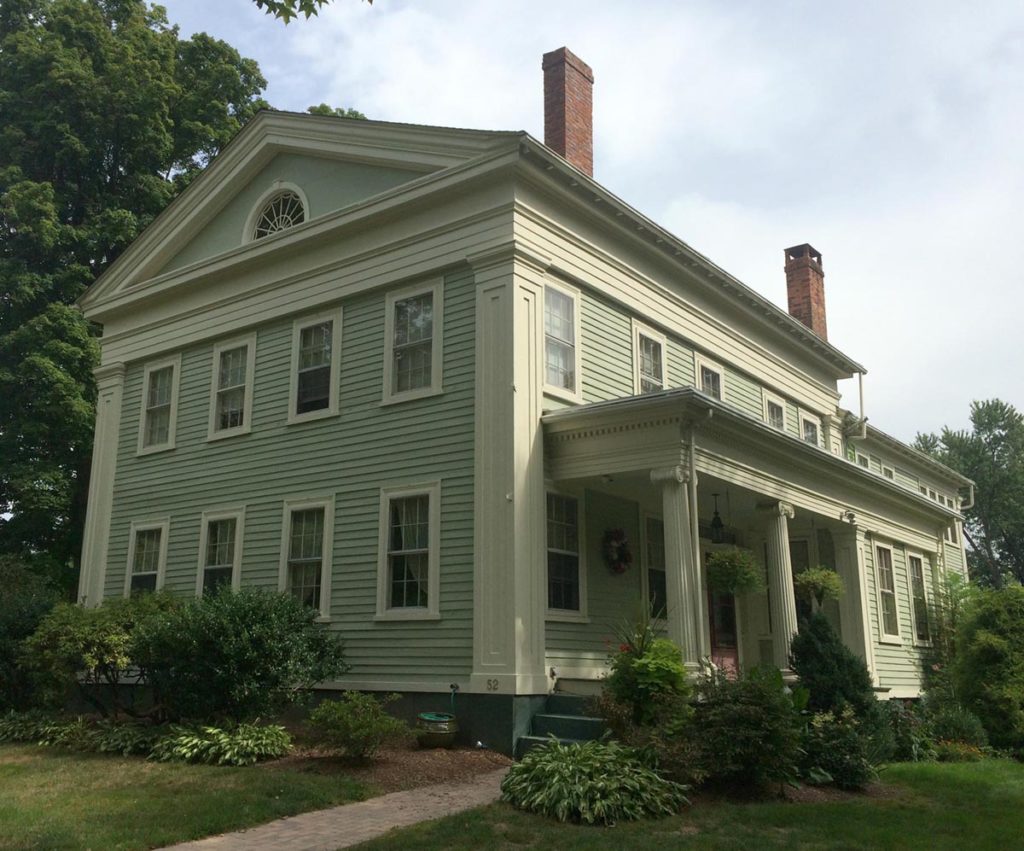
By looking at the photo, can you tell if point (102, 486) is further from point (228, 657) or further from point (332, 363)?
point (228, 657)

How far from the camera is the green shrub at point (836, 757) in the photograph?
10156mm

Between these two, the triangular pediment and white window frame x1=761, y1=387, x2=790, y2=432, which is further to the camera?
white window frame x1=761, y1=387, x2=790, y2=432

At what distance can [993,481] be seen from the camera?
55.2 metres

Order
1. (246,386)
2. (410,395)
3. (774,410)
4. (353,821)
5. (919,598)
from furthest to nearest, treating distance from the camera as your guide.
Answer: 1. (919,598)
2. (774,410)
3. (246,386)
4. (410,395)
5. (353,821)

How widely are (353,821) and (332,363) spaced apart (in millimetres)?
8263

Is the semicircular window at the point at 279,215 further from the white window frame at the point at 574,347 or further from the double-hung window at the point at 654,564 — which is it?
the double-hung window at the point at 654,564

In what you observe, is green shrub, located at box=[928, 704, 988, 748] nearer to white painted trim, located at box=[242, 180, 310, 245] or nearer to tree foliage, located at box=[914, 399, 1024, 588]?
white painted trim, located at box=[242, 180, 310, 245]

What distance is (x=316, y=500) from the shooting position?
1502cm

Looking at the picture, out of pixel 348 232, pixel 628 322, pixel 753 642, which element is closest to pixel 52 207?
pixel 348 232

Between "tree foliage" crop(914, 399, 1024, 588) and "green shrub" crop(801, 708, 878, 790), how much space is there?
4911 centimetres

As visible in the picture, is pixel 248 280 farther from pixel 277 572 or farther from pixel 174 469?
pixel 277 572

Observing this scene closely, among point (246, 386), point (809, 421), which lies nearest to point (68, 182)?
point (246, 386)

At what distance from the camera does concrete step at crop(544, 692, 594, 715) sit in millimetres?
11664

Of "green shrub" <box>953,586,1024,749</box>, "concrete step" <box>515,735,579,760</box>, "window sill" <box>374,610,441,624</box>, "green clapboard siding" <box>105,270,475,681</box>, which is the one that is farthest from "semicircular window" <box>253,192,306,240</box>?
"green shrub" <box>953,586,1024,749</box>
